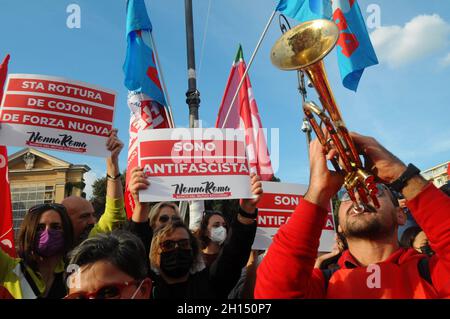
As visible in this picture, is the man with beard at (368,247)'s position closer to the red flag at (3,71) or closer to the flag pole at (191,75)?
the red flag at (3,71)

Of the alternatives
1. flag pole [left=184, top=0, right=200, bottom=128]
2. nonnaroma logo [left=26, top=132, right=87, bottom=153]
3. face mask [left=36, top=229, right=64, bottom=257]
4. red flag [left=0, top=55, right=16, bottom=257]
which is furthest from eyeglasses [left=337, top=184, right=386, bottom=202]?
flag pole [left=184, top=0, right=200, bottom=128]

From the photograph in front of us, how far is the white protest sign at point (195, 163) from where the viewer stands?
346 centimetres

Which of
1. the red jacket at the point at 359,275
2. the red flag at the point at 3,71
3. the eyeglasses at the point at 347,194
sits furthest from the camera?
the red flag at the point at 3,71

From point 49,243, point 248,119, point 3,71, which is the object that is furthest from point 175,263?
point 248,119

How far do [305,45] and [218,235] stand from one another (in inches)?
80.0

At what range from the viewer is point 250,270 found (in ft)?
10.8

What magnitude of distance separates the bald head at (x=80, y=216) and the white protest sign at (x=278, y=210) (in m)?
1.63

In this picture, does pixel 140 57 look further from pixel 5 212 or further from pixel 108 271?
pixel 108 271

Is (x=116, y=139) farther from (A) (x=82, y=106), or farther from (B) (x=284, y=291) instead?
(B) (x=284, y=291)

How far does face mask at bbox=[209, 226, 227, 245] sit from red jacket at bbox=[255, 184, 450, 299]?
6.13 feet

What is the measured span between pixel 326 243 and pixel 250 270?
1235 millimetres

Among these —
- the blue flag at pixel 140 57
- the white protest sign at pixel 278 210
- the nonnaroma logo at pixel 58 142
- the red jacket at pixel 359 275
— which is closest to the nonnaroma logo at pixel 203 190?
the white protest sign at pixel 278 210

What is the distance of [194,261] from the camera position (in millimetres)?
2893

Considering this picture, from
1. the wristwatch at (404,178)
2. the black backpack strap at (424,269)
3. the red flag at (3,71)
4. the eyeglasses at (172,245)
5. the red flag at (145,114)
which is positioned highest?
the red flag at (145,114)
